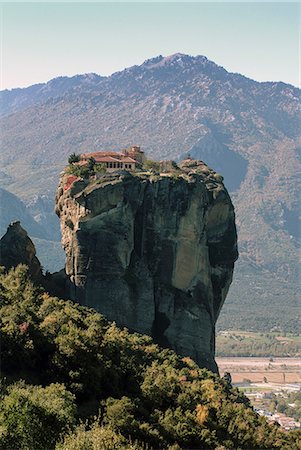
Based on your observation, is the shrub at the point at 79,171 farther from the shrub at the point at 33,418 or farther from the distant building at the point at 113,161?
the shrub at the point at 33,418

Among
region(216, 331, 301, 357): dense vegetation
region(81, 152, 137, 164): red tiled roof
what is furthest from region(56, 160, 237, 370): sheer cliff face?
region(216, 331, 301, 357): dense vegetation

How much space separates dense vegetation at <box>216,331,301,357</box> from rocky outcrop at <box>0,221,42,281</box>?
123 meters

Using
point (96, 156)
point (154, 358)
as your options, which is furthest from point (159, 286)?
point (96, 156)

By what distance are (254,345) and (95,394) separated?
15064cm

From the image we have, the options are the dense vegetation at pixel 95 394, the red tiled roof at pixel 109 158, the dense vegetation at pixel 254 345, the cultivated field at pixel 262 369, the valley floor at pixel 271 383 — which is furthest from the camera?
the dense vegetation at pixel 254 345

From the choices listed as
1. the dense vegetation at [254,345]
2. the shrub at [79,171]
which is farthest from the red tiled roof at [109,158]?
the dense vegetation at [254,345]

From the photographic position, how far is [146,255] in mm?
60375

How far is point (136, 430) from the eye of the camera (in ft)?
122

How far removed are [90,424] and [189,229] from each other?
26743 mm

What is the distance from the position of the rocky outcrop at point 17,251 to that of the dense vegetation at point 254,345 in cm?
12264

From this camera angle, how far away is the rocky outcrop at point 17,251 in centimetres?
5726

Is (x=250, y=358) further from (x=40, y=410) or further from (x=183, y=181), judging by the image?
(x=40, y=410)

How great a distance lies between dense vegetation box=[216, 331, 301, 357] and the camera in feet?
594

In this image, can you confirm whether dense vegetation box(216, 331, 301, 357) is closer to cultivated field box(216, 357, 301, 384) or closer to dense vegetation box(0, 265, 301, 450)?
cultivated field box(216, 357, 301, 384)
